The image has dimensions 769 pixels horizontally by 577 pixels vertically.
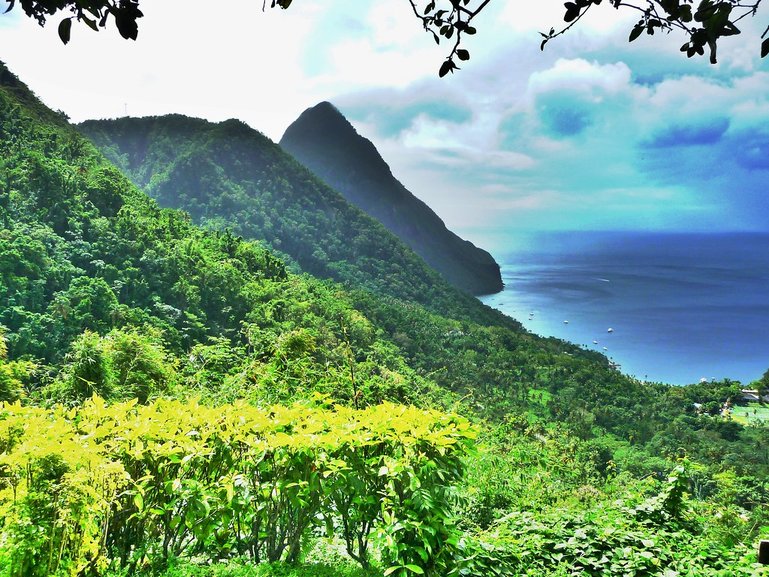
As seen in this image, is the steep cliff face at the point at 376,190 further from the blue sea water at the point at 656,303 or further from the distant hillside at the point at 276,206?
the distant hillside at the point at 276,206

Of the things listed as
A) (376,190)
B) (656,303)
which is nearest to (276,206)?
(376,190)

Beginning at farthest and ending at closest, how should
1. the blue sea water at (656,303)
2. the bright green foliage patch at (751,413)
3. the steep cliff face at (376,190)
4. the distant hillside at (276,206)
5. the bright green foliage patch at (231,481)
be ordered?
the steep cliff face at (376,190), the blue sea water at (656,303), the distant hillside at (276,206), the bright green foliage patch at (751,413), the bright green foliage patch at (231,481)

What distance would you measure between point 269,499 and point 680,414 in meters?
28.7

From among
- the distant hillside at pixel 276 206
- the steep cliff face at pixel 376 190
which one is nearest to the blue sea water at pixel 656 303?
the steep cliff face at pixel 376 190

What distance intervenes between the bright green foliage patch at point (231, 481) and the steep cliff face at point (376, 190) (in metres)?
72.0

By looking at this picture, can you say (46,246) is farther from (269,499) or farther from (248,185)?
(248,185)

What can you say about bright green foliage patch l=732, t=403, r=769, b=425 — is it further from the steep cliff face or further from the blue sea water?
the steep cliff face

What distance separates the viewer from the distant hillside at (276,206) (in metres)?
47.2

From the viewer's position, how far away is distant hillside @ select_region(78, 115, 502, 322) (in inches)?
1859

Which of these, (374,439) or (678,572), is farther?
(678,572)

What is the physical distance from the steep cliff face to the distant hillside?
2189 centimetres

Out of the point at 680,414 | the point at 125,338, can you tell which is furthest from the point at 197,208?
the point at 125,338

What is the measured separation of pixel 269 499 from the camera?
6.66 ft

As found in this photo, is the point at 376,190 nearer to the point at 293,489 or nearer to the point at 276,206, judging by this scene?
the point at 276,206
